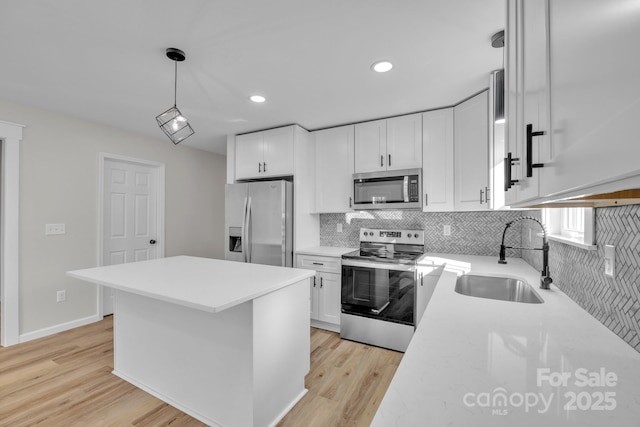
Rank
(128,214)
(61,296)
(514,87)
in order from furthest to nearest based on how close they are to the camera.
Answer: (128,214) → (61,296) → (514,87)

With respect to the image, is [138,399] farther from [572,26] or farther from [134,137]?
[134,137]

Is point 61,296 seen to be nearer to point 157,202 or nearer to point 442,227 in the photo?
point 157,202

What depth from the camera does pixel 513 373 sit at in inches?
28.7

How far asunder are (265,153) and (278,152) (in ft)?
0.64

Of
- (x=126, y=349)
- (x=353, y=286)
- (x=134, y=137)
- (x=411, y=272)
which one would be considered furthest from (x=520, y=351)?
(x=134, y=137)

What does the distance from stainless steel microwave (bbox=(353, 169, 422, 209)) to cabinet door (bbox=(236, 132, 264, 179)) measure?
125 cm

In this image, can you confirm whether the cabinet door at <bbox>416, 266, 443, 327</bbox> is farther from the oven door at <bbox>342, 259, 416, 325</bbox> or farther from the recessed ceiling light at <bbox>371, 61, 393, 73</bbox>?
the recessed ceiling light at <bbox>371, 61, 393, 73</bbox>

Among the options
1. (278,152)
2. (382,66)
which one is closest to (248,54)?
(382,66)

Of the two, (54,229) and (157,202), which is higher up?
(157,202)

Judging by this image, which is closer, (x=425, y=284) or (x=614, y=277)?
(x=614, y=277)

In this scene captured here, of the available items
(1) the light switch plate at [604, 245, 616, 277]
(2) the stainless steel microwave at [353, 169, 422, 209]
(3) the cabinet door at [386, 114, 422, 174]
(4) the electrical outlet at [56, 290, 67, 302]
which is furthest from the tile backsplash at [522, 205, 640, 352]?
(4) the electrical outlet at [56, 290, 67, 302]

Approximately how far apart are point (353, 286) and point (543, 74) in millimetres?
2510

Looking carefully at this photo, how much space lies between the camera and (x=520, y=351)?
0.85 meters

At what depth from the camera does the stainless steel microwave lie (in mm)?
2811
